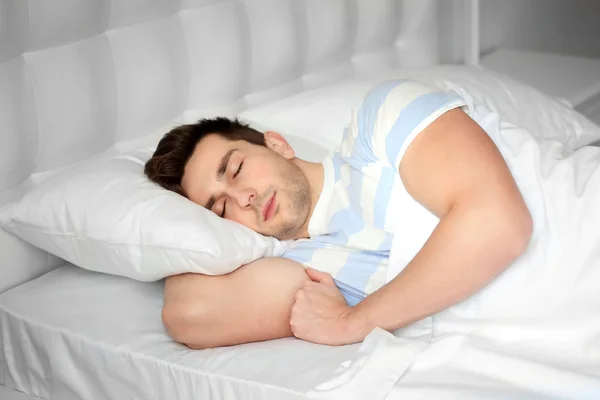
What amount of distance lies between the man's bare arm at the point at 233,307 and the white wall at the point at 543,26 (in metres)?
1.87

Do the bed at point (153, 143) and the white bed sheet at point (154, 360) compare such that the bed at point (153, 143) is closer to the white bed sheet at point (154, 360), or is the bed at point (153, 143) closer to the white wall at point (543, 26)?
the white bed sheet at point (154, 360)

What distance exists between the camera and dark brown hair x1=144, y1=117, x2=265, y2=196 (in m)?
1.67

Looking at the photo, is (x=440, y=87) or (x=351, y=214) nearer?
(x=351, y=214)

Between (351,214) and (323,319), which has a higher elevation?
(351,214)

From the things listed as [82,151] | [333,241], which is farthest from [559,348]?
[82,151]

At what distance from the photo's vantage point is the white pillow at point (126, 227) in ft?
4.92

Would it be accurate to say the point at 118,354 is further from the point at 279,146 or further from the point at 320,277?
the point at 279,146

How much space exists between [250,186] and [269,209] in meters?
0.06

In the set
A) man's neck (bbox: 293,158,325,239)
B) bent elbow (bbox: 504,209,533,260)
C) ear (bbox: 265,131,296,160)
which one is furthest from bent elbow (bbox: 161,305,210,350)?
bent elbow (bbox: 504,209,533,260)

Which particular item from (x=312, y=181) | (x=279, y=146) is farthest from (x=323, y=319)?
(x=279, y=146)

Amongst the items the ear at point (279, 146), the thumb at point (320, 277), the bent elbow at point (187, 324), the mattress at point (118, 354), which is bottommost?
the mattress at point (118, 354)

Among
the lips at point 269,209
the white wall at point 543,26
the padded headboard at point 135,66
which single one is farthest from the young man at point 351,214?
the white wall at point 543,26

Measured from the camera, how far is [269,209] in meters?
1.58

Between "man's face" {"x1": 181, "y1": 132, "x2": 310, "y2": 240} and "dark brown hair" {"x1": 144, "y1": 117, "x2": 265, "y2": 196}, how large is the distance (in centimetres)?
2
